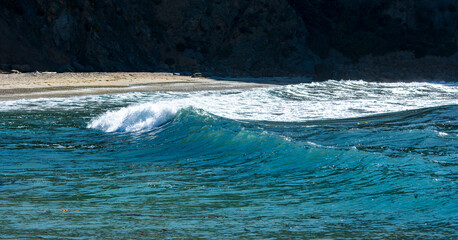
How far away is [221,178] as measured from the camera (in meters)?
7.62

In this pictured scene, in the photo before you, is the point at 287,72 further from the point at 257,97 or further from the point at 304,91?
the point at 257,97

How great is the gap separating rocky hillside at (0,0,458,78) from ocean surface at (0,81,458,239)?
67.7ft

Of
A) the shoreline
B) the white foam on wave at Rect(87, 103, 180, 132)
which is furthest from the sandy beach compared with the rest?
the white foam on wave at Rect(87, 103, 180, 132)

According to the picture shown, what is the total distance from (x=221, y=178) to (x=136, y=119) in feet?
22.4

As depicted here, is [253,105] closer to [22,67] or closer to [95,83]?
[95,83]

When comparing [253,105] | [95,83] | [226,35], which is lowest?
[253,105]

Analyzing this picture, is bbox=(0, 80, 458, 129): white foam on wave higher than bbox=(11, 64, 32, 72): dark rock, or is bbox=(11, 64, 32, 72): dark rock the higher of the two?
bbox=(11, 64, 32, 72): dark rock

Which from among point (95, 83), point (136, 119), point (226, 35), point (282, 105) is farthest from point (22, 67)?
point (226, 35)

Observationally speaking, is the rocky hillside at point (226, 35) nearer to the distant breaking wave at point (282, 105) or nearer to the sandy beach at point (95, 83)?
the sandy beach at point (95, 83)

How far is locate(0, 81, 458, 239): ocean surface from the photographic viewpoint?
16.9ft

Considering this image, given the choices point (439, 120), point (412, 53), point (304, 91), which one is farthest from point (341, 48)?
point (439, 120)

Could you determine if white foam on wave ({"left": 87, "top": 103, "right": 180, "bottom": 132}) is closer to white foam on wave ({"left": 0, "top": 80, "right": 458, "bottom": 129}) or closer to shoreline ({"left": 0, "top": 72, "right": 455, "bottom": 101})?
white foam on wave ({"left": 0, "top": 80, "right": 458, "bottom": 129})

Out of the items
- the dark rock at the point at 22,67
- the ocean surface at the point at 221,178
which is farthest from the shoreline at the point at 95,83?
the ocean surface at the point at 221,178

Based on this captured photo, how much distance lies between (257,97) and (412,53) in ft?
128
